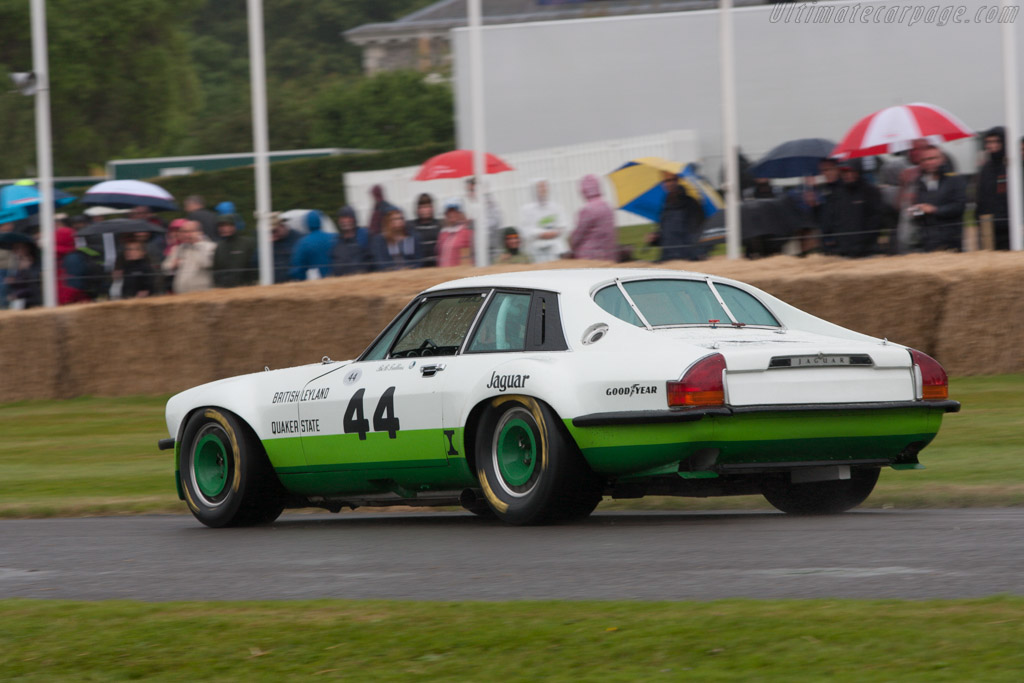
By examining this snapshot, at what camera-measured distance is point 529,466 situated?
8.17 metres

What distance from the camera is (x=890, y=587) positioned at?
5660mm

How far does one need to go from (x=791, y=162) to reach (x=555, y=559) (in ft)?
50.4

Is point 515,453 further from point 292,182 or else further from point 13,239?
point 292,182

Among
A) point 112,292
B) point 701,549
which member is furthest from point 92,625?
point 112,292

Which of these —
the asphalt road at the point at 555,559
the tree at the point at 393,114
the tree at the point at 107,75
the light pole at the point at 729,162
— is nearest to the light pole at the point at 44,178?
the light pole at the point at 729,162

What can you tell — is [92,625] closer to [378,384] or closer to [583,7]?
[378,384]

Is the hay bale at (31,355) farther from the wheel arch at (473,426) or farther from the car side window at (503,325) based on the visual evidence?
the wheel arch at (473,426)

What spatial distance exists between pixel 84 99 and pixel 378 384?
54915mm

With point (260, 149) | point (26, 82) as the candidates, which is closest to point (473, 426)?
point (260, 149)

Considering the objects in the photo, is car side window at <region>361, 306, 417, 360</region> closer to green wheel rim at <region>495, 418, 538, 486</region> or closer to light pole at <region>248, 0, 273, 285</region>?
green wheel rim at <region>495, 418, 538, 486</region>

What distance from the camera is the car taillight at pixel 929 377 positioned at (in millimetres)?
8250

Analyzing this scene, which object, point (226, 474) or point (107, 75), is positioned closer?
point (226, 474)

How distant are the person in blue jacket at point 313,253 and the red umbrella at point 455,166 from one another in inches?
91.1

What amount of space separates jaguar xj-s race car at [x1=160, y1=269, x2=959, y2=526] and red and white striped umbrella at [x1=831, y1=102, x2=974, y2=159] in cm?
864
